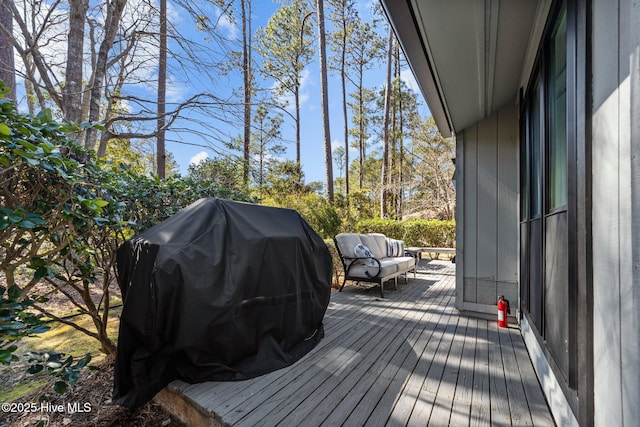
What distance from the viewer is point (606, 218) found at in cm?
106

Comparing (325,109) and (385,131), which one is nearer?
(325,109)

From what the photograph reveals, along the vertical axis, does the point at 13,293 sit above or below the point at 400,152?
below

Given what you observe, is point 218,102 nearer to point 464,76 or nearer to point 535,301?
point 464,76

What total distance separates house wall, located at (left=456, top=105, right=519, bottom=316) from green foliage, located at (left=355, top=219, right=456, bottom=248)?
6.05 metres

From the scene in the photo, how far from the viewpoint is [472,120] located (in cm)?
366

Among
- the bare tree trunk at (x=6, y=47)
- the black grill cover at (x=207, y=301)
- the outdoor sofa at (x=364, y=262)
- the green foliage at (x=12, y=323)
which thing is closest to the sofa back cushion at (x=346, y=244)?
the outdoor sofa at (x=364, y=262)

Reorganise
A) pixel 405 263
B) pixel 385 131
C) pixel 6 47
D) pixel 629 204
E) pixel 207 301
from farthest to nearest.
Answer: pixel 385 131, pixel 405 263, pixel 6 47, pixel 207 301, pixel 629 204

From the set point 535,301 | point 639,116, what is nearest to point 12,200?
point 639,116

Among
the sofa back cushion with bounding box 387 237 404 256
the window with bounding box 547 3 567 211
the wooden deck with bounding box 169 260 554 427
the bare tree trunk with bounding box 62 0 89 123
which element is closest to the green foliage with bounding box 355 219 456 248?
the sofa back cushion with bounding box 387 237 404 256

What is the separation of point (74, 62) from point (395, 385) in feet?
15.6

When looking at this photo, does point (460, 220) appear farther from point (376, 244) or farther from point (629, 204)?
point (629, 204)

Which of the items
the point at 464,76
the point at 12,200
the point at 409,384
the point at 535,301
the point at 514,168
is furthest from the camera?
the point at 514,168

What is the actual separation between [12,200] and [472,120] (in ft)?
14.6

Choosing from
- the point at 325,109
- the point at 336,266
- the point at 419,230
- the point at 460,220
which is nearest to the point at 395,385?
the point at 460,220
